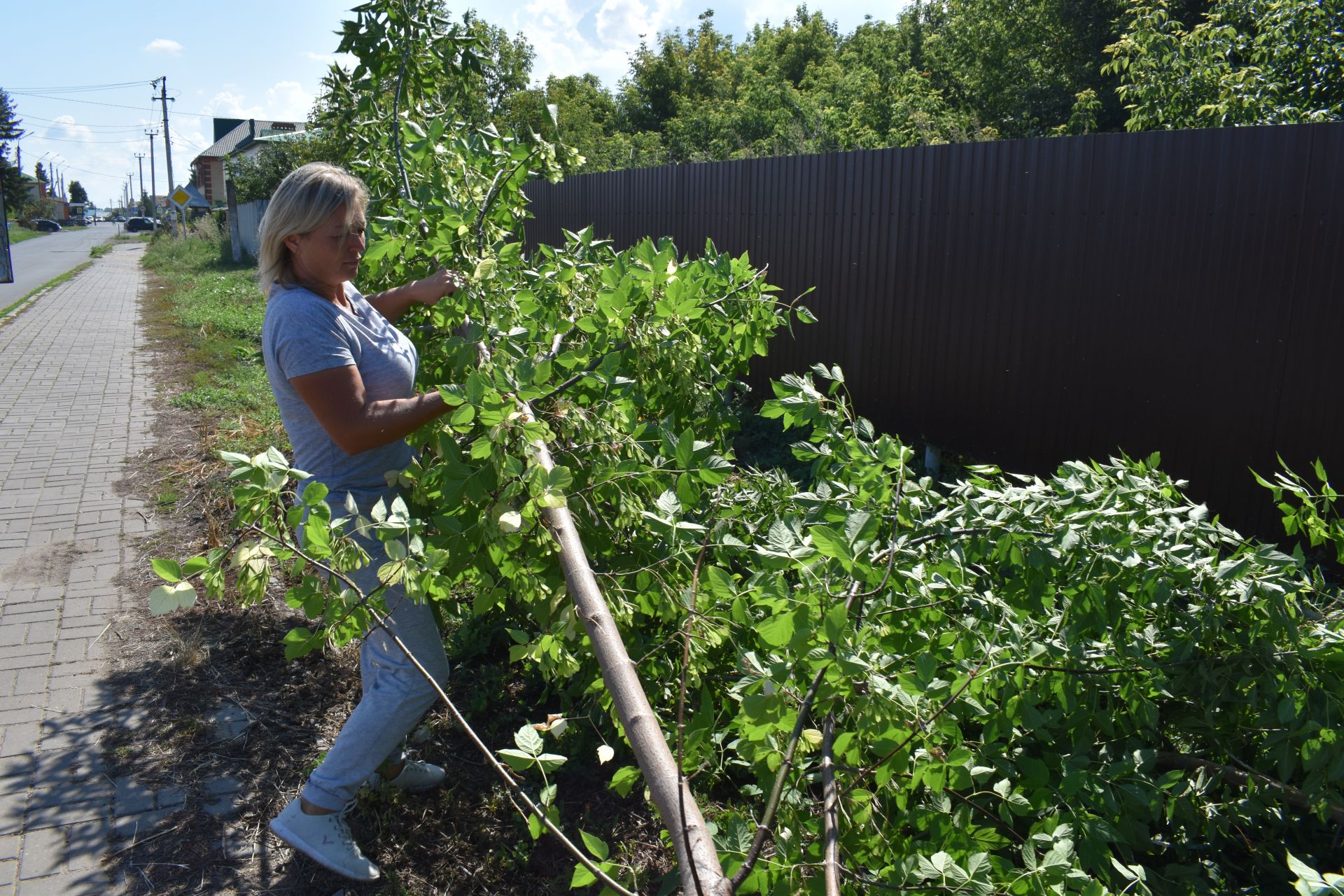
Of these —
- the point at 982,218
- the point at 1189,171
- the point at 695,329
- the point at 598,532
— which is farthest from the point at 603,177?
the point at 598,532

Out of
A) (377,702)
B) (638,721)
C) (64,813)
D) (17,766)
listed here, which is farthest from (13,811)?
(638,721)

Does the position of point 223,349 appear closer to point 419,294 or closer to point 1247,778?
point 419,294

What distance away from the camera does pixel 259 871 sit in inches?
101

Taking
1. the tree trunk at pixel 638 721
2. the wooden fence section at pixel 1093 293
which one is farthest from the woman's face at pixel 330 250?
the wooden fence section at pixel 1093 293

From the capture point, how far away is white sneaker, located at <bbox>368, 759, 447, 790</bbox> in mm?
2855

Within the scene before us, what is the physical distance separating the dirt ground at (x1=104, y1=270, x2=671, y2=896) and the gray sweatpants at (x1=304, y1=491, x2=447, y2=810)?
300 mm

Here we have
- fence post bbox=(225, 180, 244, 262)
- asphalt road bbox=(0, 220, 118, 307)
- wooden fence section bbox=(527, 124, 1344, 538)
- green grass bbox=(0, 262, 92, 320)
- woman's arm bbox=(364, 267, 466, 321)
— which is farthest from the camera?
fence post bbox=(225, 180, 244, 262)

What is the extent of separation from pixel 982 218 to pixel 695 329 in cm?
433

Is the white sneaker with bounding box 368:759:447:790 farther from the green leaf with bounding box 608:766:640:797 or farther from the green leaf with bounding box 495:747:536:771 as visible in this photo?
the green leaf with bounding box 495:747:536:771

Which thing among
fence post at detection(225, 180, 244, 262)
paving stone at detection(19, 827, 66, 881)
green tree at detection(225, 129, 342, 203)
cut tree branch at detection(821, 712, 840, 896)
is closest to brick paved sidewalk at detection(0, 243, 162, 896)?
paving stone at detection(19, 827, 66, 881)

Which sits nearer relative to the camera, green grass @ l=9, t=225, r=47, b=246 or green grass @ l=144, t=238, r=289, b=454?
green grass @ l=144, t=238, r=289, b=454

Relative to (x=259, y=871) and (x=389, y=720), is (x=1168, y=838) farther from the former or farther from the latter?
(x=259, y=871)

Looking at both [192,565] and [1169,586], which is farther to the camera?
[1169,586]

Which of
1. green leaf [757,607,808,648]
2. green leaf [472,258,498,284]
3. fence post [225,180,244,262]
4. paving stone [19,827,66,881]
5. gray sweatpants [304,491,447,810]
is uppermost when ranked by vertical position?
fence post [225,180,244,262]
